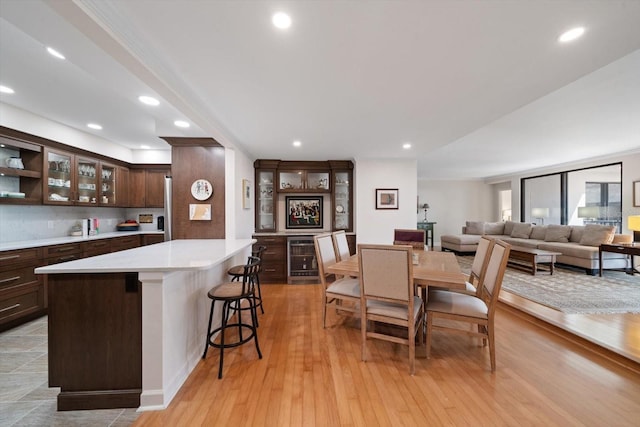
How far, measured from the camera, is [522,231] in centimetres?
676

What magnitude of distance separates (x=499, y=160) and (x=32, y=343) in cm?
860

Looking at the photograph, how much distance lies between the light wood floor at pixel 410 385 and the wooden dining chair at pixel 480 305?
24cm

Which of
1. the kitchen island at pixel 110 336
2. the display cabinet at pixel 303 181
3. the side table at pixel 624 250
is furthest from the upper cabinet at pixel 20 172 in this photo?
the side table at pixel 624 250

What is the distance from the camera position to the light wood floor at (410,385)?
1.54 metres

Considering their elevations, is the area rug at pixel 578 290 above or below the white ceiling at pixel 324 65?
below

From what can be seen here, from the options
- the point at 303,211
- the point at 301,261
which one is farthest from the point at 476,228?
the point at 301,261

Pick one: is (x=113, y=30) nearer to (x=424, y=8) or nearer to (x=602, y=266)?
(x=424, y=8)

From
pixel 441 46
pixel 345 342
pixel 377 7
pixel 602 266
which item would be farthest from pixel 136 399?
pixel 602 266

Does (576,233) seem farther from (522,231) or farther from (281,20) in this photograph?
(281,20)

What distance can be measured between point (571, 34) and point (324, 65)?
1466 mm

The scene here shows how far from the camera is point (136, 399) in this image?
165 centimetres

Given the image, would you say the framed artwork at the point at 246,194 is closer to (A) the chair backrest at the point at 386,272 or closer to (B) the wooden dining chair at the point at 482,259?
(A) the chair backrest at the point at 386,272

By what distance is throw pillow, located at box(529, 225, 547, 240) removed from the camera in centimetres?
627

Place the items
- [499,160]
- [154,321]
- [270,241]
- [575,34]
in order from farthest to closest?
[499,160]
[270,241]
[154,321]
[575,34]
